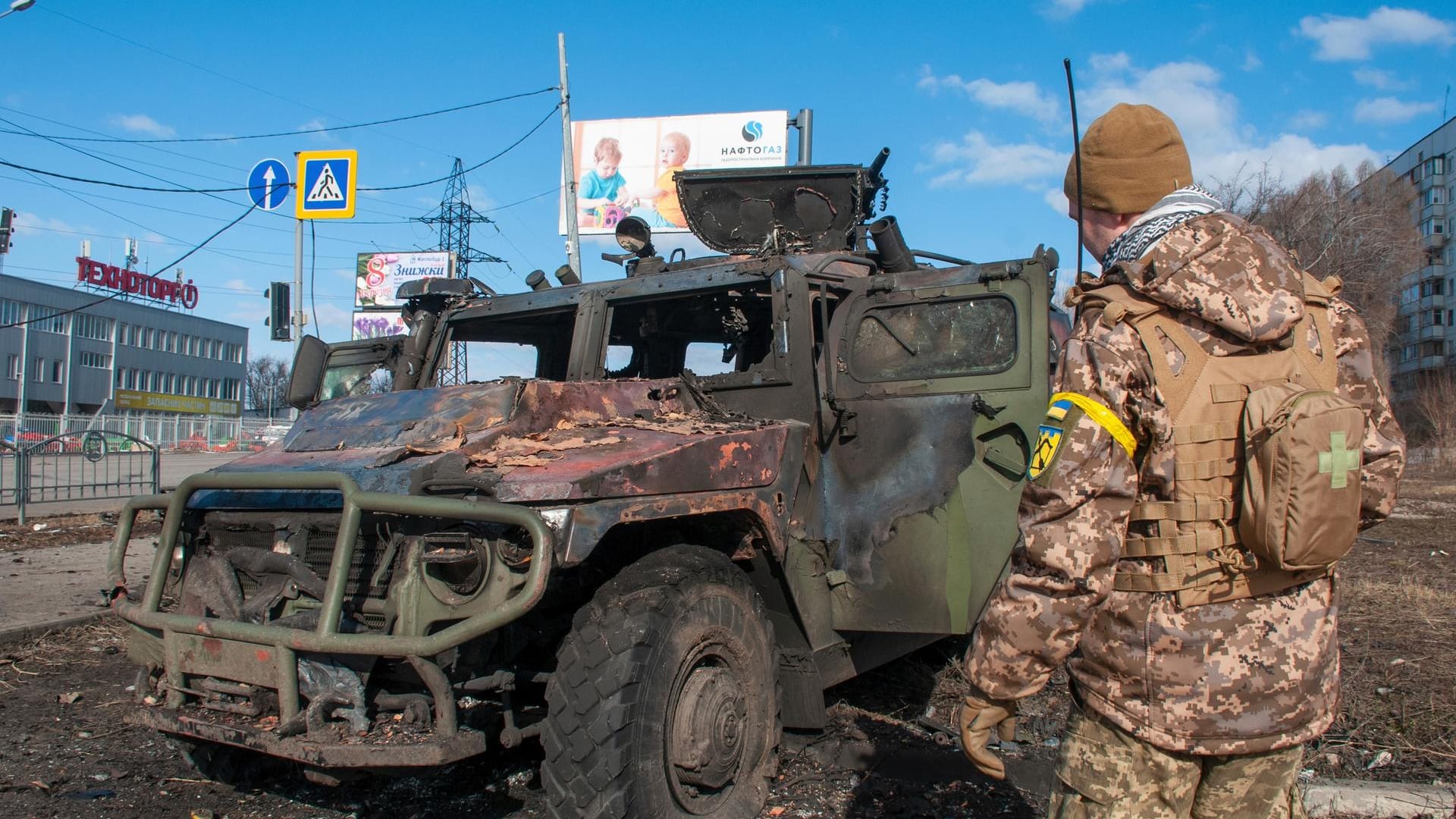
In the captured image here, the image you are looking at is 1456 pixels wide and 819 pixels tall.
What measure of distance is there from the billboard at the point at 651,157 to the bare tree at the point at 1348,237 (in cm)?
1162

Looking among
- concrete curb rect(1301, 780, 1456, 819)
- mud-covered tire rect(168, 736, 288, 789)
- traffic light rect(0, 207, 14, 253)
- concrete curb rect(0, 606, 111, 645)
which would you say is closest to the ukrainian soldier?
concrete curb rect(1301, 780, 1456, 819)

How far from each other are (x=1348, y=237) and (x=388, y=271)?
85.5ft

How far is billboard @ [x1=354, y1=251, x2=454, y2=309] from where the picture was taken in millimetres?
31062

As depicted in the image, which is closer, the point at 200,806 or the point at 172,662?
the point at 172,662

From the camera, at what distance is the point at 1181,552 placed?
1.81 metres

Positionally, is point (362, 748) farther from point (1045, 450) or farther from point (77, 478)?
point (77, 478)

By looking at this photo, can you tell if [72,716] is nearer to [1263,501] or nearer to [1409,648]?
[1263,501]

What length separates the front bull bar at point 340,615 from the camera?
2.60 m

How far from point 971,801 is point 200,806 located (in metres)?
2.67

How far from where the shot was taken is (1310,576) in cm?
181

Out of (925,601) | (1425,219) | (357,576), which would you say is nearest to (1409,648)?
(925,601)

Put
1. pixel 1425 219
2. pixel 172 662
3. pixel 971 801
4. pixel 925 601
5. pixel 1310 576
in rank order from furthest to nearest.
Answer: pixel 1425 219, pixel 925 601, pixel 971 801, pixel 172 662, pixel 1310 576

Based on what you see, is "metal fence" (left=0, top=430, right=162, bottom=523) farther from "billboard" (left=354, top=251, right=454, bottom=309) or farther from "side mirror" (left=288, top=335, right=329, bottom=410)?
"billboard" (left=354, top=251, right=454, bottom=309)

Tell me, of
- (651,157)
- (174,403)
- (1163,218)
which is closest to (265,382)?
(174,403)
